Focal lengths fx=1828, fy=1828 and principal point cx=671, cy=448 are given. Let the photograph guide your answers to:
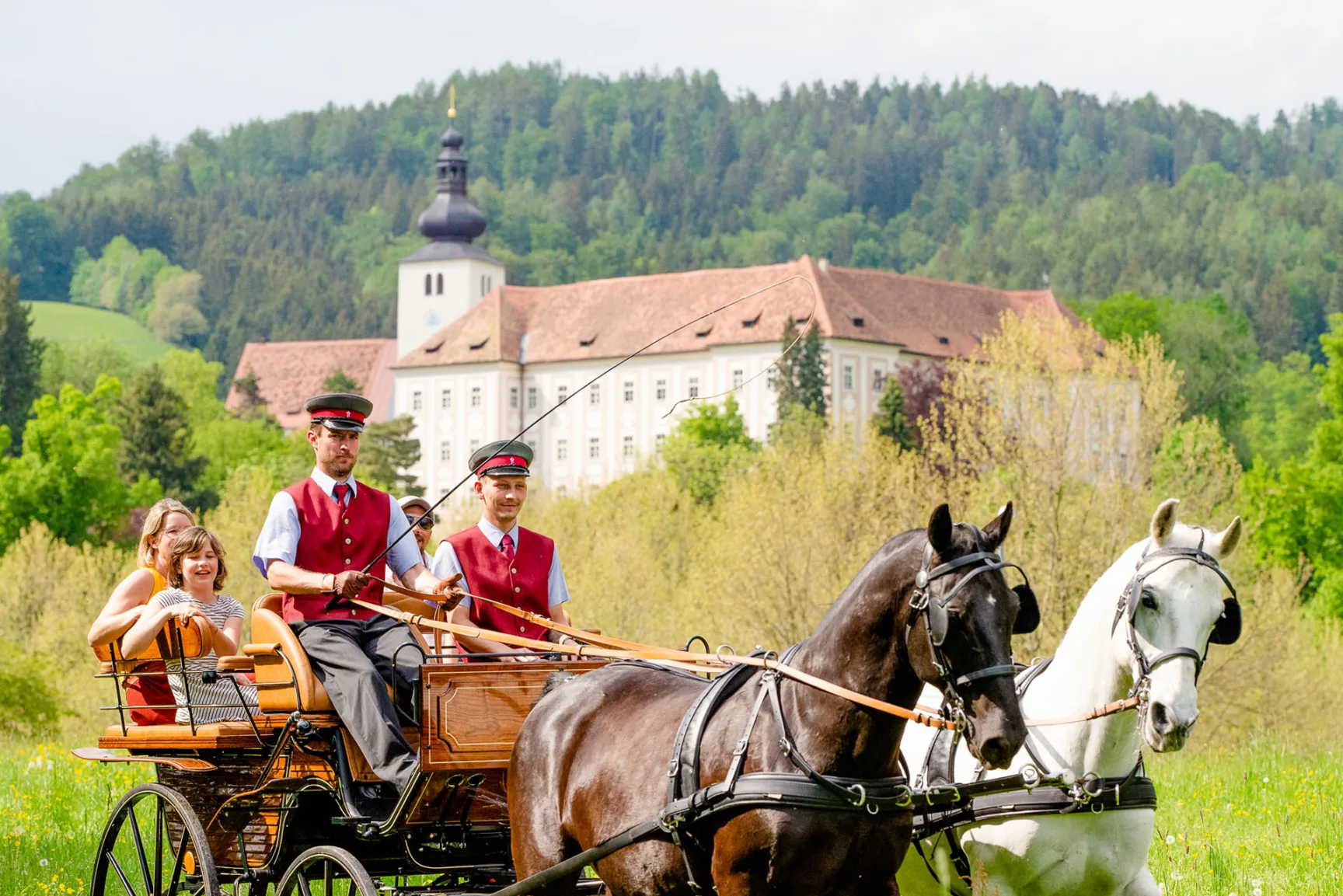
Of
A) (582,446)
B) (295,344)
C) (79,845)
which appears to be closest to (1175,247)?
(582,446)

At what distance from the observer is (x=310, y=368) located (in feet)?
403

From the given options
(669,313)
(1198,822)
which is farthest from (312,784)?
(669,313)

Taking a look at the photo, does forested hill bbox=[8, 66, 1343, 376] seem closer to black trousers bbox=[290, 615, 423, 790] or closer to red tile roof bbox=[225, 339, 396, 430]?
red tile roof bbox=[225, 339, 396, 430]

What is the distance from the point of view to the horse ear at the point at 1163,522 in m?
5.93

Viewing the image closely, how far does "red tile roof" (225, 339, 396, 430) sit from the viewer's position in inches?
4727

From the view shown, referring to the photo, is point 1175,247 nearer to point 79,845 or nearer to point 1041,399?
point 1041,399

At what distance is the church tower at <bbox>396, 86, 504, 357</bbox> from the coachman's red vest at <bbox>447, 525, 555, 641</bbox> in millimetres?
106271

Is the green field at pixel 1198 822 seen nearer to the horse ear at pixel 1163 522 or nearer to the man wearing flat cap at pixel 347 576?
the horse ear at pixel 1163 522

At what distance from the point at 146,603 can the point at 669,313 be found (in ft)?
298

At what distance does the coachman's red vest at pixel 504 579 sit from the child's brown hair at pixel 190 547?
1.11 meters

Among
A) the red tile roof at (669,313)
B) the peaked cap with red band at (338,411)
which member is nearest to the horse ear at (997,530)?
the peaked cap with red band at (338,411)

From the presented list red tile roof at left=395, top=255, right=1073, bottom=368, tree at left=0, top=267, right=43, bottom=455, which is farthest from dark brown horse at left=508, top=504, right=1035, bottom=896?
tree at left=0, top=267, right=43, bottom=455

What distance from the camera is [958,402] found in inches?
1020

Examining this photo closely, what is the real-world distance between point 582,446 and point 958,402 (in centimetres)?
7076
